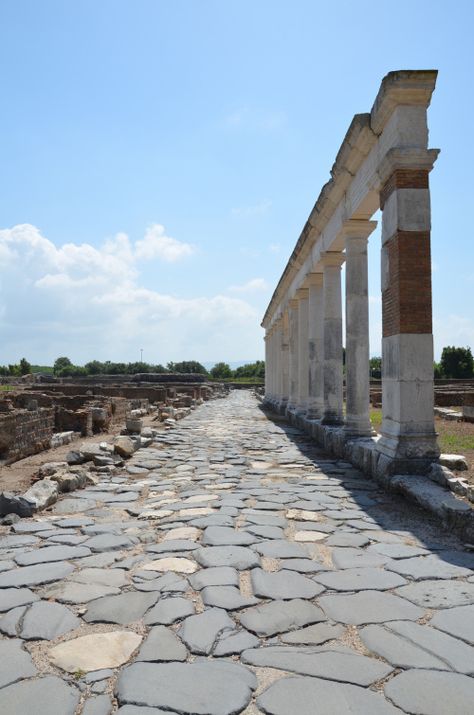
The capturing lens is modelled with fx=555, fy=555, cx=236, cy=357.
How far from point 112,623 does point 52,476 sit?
12.7 feet

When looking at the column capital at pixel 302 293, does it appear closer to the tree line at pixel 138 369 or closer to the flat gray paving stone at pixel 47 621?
the flat gray paving stone at pixel 47 621

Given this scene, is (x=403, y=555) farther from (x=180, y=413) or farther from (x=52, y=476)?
(x=180, y=413)

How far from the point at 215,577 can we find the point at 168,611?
582mm

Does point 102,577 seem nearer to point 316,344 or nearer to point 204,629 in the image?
point 204,629

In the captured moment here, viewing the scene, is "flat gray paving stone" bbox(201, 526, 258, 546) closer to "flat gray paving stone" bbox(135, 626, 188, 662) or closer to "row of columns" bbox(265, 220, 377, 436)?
"flat gray paving stone" bbox(135, 626, 188, 662)

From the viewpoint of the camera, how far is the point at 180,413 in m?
18.3

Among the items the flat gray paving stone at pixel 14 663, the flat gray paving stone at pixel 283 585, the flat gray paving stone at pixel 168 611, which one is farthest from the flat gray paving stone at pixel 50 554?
the flat gray paving stone at pixel 283 585

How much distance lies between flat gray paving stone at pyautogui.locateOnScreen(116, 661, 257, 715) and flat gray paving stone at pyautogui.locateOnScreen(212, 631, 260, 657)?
10cm

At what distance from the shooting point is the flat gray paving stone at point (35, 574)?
351 centimetres

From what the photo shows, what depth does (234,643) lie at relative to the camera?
8.80 feet

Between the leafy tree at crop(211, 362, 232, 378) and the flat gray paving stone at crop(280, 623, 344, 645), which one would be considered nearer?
the flat gray paving stone at crop(280, 623, 344, 645)

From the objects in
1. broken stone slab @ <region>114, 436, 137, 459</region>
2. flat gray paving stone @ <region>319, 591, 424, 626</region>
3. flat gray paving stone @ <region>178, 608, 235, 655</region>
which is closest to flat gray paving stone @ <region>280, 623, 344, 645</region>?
flat gray paving stone @ <region>319, 591, 424, 626</region>

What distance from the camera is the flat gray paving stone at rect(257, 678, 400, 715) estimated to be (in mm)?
2133

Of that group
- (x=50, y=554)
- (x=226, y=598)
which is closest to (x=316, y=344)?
(x=50, y=554)
